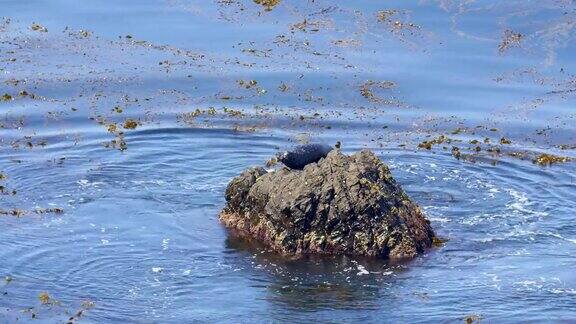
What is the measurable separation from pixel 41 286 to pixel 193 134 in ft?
35.0

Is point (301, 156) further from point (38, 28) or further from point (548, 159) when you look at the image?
point (38, 28)

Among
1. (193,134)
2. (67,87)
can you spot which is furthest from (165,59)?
(193,134)

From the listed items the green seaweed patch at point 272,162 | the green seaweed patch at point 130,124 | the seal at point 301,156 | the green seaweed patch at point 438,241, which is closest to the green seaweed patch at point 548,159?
the green seaweed patch at point 438,241

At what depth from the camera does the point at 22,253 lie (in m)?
23.3

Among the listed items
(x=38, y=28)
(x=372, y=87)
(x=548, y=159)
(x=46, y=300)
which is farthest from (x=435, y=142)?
(x=38, y=28)

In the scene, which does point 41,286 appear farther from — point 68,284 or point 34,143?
point 34,143

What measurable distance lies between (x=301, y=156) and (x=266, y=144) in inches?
189

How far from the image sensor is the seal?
86.7ft

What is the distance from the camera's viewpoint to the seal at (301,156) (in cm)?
2642

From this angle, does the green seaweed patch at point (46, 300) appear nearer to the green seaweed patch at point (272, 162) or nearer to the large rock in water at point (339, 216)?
the large rock in water at point (339, 216)

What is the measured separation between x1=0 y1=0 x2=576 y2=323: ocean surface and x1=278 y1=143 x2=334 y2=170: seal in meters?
1.88

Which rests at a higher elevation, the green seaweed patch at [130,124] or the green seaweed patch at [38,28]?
the green seaweed patch at [38,28]

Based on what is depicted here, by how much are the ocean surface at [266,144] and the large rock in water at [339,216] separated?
54cm

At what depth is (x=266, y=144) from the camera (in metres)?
31.1
